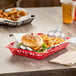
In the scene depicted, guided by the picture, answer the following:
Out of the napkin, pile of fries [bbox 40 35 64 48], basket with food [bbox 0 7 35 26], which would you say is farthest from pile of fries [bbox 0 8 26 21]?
the napkin

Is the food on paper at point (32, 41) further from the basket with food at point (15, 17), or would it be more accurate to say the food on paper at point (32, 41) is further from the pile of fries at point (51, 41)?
the basket with food at point (15, 17)

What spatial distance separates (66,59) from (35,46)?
0.17 m

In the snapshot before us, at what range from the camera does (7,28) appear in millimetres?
2107

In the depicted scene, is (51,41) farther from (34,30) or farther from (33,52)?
(34,30)

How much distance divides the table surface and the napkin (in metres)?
0.02

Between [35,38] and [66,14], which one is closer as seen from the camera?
[35,38]

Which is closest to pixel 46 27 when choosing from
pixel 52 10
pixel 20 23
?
pixel 20 23

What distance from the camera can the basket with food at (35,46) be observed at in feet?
4.80

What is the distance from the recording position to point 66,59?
144cm

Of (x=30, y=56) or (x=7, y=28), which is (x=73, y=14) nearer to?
(x=7, y=28)

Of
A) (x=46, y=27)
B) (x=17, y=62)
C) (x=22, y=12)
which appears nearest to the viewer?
(x=17, y=62)

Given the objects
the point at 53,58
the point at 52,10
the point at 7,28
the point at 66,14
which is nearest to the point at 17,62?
the point at 53,58

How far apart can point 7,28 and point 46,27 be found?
284 millimetres

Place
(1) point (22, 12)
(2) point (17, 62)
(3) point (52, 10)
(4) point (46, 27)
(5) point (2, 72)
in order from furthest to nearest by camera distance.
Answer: (3) point (52, 10) < (1) point (22, 12) < (4) point (46, 27) < (2) point (17, 62) < (5) point (2, 72)
